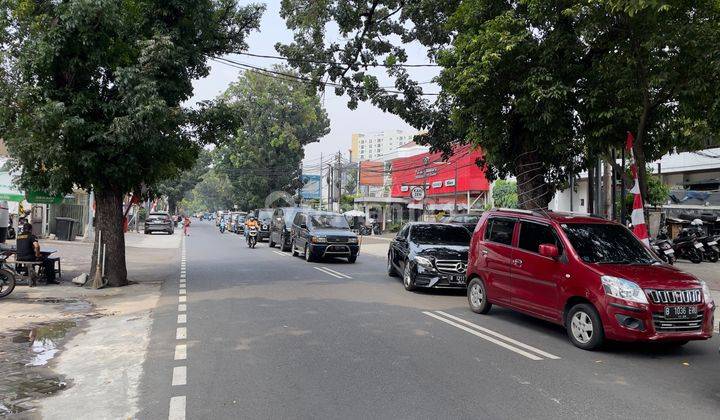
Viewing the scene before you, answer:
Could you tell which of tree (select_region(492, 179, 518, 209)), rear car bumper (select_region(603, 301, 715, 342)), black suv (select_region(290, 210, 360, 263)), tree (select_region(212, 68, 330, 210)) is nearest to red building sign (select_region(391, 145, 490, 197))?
tree (select_region(492, 179, 518, 209))


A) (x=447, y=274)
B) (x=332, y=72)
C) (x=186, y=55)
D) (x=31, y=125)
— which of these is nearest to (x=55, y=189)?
(x=31, y=125)

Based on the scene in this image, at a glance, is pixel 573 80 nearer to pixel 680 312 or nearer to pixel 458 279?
pixel 458 279

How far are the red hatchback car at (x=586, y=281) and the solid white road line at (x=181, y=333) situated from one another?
4.94 m

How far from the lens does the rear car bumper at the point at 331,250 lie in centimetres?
1961

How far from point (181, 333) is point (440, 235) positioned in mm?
7258

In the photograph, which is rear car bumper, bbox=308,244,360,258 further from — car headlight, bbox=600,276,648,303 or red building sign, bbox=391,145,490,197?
red building sign, bbox=391,145,490,197

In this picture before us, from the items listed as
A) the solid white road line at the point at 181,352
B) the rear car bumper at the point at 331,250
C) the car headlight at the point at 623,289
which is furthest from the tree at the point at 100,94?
the car headlight at the point at 623,289

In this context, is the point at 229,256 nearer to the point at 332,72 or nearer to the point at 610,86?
the point at 332,72

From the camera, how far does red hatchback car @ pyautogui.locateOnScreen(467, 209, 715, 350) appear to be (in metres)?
6.80

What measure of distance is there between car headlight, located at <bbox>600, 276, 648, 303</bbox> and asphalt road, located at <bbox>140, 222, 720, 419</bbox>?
2.53 ft

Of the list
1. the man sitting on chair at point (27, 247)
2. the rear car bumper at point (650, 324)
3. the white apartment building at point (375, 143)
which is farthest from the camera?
the white apartment building at point (375, 143)

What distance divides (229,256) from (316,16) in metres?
10.3

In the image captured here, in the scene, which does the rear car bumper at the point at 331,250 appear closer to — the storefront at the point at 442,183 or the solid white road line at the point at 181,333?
the solid white road line at the point at 181,333

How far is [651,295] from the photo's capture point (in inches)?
267
